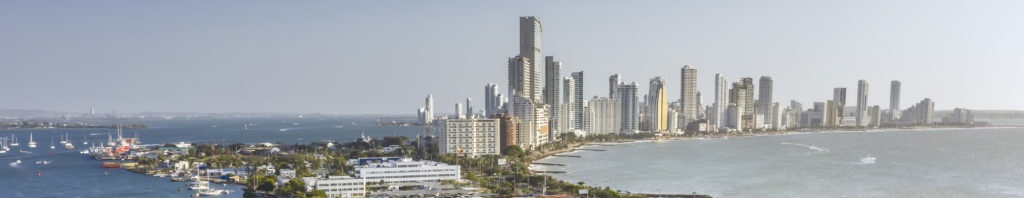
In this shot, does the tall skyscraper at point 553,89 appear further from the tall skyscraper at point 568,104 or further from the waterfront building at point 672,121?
the waterfront building at point 672,121

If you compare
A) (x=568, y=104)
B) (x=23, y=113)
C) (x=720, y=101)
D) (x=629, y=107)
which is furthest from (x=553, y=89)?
(x=23, y=113)

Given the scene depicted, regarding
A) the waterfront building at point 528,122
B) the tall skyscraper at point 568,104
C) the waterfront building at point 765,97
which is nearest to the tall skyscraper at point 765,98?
the waterfront building at point 765,97

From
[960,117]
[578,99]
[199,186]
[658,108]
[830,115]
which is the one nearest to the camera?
[199,186]

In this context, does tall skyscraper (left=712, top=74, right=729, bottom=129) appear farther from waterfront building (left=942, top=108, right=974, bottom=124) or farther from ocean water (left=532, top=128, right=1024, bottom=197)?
waterfront building (left=942, top=108, right=974, bottom=124)

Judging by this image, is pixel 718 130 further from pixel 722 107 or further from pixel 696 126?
pixel 722 107

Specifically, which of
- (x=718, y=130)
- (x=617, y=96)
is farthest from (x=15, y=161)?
(x=718, y=130)

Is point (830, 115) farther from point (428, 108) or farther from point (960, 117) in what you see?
point (428, 108)
